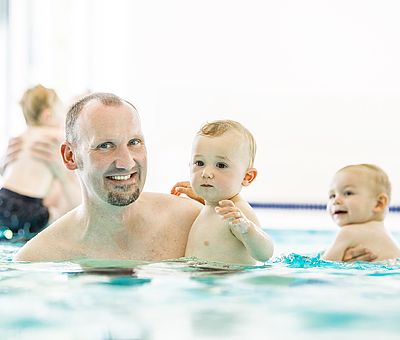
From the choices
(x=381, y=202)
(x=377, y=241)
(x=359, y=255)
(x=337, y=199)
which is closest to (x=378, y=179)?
(x=381, y=202)

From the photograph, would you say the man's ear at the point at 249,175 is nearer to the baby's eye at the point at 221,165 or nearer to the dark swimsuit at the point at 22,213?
the baby's eye at the point at 221,165

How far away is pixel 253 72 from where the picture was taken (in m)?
9.34

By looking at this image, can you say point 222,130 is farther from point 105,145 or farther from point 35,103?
point 35,103

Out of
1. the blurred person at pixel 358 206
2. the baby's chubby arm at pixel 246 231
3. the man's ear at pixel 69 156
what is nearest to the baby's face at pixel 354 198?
the blurred person at pixel 358 206

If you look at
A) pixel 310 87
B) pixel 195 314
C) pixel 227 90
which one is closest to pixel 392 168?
pixel 310 87

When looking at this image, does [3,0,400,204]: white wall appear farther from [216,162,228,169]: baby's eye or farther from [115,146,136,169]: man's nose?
[115,146,136,169]: man's nose

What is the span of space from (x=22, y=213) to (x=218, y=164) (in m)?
2.56

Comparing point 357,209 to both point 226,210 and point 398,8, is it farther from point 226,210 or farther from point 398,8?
point 398,8

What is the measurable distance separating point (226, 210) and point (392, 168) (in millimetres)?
6082

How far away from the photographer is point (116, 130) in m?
2.93

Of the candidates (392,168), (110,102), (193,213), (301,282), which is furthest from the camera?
(392,168)

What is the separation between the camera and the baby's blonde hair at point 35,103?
17.4 ft

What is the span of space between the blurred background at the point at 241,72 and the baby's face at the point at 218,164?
5.61 meters

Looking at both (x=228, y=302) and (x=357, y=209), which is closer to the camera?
(x=228, y=302)
